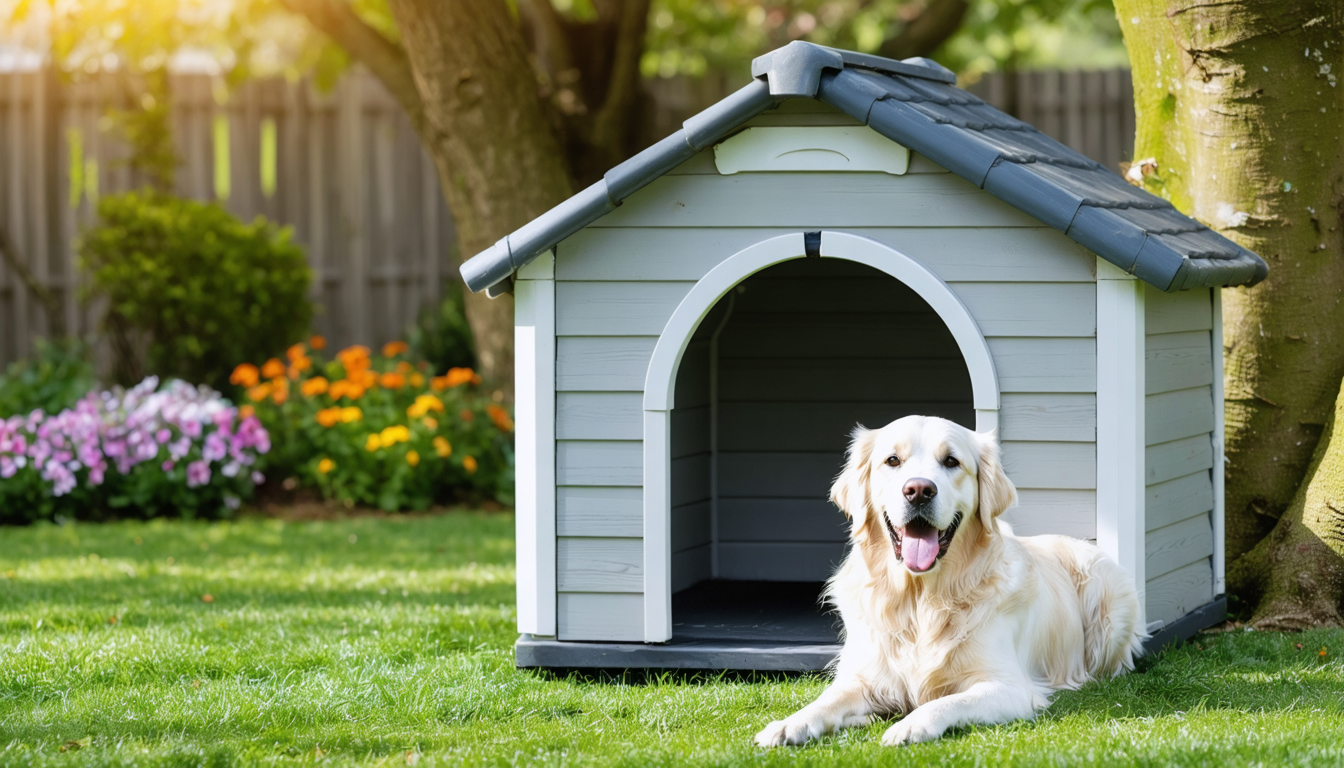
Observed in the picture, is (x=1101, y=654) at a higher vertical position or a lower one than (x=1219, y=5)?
lower

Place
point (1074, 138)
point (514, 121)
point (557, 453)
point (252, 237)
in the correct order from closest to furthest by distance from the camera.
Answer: point (557, 453), point (514, 121), point (252, 237), point (1074, 138)

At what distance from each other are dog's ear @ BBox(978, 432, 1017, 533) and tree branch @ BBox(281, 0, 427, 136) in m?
5.66

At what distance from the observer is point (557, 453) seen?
476 centimetres

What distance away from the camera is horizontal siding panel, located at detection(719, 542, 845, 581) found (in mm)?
6516

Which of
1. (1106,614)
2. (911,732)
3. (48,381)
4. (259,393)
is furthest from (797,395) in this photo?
(48,381)

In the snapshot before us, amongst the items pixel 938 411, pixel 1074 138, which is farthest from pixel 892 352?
pixel 1074 138

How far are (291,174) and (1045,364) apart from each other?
321 inches

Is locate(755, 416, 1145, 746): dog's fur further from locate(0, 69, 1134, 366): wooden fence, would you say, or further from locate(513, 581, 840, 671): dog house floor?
locate(0, 69, 1134, 366): wooden fence

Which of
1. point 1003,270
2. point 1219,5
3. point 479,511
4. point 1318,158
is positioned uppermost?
point 1219,5

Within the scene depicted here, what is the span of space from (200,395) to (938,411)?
5030 millimetres

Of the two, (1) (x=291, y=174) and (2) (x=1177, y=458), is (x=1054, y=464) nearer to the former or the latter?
(2) (x=1177, y=458)

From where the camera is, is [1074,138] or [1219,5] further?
[1074,138]

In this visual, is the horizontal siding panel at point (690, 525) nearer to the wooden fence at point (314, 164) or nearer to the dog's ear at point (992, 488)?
the dog's ear at point (992, 488)

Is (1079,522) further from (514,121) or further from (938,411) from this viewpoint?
(514,121)
